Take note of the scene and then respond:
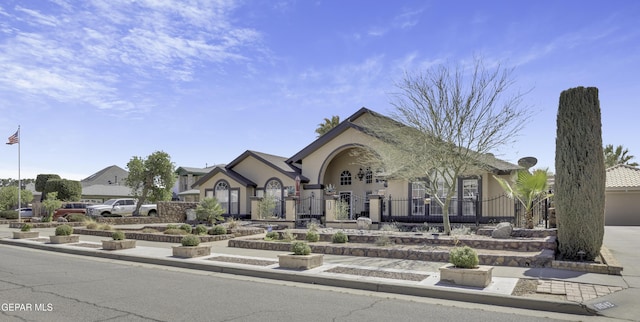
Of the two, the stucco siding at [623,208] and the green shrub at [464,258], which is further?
the stucco siding at [623,208]

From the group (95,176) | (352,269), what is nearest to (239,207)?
(352,269)

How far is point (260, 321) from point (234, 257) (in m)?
6.81

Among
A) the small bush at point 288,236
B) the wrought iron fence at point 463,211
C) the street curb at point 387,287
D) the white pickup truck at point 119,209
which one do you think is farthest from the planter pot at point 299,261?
the white pickup truck at point 119,209

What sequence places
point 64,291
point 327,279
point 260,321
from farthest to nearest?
point 327,279 < point 64,291 < point 260,321

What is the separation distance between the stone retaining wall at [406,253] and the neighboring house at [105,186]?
41.2 m

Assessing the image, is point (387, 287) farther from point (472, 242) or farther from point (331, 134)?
point (331, 134)

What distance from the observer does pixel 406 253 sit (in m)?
13.0

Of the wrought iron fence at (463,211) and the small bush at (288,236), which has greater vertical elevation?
the wrought iron fence at (463,211)

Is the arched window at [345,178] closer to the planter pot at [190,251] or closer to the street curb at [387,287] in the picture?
the planter pot at [190,251]

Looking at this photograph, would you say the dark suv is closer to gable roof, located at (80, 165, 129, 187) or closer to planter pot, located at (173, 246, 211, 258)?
planter pot, located at (173, 246, 211, 258)

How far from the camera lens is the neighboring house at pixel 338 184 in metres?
22.5

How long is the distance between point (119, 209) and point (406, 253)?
28.9 meters

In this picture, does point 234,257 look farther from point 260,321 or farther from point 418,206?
point 418,206

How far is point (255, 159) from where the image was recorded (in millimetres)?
30812
